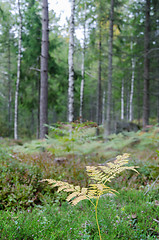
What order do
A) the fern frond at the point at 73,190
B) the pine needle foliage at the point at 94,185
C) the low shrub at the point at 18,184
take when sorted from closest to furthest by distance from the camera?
the fern frond at the point at 73,190 → the pine needle foliage at the point at 94,185 → the low shrub at the point at 18,184

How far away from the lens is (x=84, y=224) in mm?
2453

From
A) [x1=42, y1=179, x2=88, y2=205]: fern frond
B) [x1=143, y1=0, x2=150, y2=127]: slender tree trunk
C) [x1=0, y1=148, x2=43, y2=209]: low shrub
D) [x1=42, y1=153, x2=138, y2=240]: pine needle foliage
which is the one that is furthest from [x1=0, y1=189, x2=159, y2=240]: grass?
[x1=143, y1=0, x2=150, y2=127]: slender tree trunk

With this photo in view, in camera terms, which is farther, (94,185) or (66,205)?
(66,205)

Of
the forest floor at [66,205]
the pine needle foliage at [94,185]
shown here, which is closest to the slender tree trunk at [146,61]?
→ the forest floor at [66,205]

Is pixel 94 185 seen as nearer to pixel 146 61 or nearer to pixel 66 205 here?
pixel 66 205

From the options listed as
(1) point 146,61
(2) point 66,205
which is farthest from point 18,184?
(1) point 146,61

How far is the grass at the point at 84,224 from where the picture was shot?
2.23 metres

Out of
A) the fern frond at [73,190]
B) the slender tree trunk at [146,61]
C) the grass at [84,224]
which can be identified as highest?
the slender tree trunk at [146,61]

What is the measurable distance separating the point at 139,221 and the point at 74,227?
1016 millimetres

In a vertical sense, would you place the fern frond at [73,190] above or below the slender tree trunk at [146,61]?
below

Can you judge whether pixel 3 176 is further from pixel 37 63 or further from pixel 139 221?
pixel 37 63

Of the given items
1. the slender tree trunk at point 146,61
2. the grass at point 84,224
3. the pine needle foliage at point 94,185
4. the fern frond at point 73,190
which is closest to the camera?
the fern frond at point 73,190

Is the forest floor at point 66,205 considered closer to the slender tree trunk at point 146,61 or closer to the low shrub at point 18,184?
the low shrub at point 18,184

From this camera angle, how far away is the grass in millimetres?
2227
